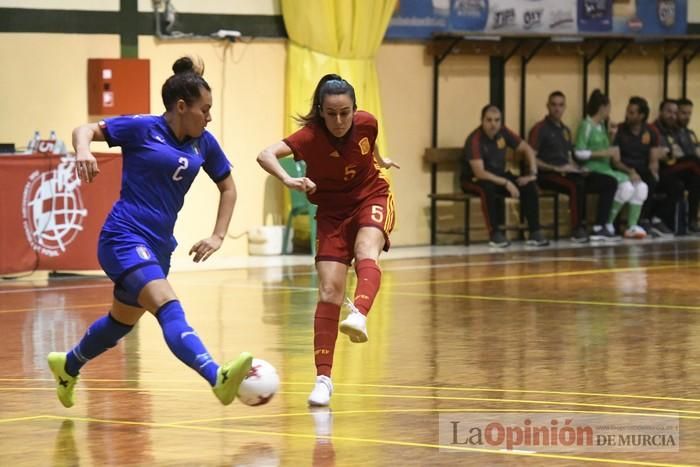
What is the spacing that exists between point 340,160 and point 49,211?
252 inches

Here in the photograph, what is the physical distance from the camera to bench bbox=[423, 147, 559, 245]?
16984 mm

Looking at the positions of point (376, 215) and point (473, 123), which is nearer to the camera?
point (376, 215)

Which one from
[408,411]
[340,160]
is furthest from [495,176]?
[408,411]

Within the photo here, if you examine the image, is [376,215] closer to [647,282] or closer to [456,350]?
[456,350]

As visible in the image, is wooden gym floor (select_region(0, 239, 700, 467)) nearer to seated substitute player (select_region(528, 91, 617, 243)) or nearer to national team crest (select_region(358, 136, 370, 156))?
national team crest (select_region(358, 136, 370, 156))

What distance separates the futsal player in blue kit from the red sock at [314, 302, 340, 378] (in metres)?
0.65

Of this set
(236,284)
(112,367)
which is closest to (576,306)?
(236,284)

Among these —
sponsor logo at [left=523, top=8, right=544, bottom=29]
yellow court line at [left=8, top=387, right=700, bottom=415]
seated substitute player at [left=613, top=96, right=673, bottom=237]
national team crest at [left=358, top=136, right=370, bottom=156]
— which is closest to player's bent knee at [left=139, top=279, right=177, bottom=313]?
yellow court line at [left=8, top=387, right=700, bottom=415]

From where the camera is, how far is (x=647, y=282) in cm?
1281

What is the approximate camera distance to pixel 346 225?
723 cm

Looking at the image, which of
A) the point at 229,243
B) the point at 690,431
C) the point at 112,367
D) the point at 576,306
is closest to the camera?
the point at 690,431

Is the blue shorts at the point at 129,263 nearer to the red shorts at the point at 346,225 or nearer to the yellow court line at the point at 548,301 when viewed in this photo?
the red shorts at the point at 346,225

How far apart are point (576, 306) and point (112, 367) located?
4118 millimetres

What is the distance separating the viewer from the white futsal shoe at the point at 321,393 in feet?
22.2
